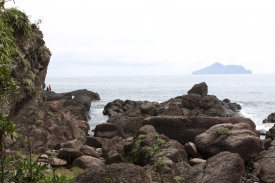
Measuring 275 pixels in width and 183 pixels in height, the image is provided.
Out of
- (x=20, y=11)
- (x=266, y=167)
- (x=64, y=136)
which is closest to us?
(x=266, y=167)

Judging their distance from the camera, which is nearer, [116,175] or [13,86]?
[13,86]

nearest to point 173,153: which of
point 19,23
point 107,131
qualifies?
point 19,23

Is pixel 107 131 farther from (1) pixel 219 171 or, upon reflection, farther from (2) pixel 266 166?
(1) pixel 219 171

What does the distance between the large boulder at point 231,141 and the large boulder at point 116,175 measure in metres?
7.28

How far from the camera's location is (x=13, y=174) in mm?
3719

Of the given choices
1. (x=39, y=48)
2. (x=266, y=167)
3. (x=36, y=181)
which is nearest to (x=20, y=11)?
(x=39, y=48)

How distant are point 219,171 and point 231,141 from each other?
421 centimetres

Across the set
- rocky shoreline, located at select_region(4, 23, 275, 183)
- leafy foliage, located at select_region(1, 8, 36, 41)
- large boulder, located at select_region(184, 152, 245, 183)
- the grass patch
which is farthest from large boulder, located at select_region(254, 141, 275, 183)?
leafy foliage, located at select_region(1, 8, 36, 41)

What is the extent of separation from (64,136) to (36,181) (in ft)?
47.0

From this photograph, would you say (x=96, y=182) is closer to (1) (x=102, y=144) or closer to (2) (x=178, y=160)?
(2) (x=178, y=160)

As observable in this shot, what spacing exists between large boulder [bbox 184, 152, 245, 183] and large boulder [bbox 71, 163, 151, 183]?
9.74ft

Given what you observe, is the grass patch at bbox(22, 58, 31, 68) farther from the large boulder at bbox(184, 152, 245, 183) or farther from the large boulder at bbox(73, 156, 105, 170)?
the large boulder at bbox(184, 152, 245, 183)

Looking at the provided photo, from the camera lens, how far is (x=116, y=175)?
509 centimetres

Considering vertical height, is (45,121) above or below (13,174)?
below
